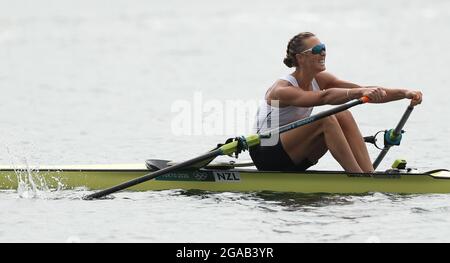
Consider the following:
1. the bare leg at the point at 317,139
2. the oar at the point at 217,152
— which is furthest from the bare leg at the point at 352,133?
the oar at the point at 217,152

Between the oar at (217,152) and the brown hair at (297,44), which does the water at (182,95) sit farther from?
the brown hair at (297,44)

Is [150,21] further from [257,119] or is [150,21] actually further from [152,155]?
[257,119]

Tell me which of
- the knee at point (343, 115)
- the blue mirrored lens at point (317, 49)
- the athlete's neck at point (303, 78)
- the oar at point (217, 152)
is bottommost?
the oar at point (217, 152)

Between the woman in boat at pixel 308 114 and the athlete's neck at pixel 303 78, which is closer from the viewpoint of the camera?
the woman in boat at pixel 308 114

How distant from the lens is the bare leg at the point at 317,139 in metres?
12.7

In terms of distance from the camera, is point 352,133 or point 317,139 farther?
point 317,139

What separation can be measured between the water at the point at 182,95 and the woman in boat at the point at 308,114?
49 cm

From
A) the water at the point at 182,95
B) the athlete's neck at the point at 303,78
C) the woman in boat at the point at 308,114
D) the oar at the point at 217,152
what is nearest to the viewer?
the water at the point at 182,95

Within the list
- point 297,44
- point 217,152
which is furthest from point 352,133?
point 217,152

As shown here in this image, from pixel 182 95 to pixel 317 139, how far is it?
17369 millimetres

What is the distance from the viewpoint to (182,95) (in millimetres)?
30219

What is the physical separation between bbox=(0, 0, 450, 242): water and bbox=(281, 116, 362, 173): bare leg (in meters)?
0.50

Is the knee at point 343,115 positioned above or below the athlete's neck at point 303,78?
below

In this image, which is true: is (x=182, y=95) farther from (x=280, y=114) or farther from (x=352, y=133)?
(x=352, y=133)
